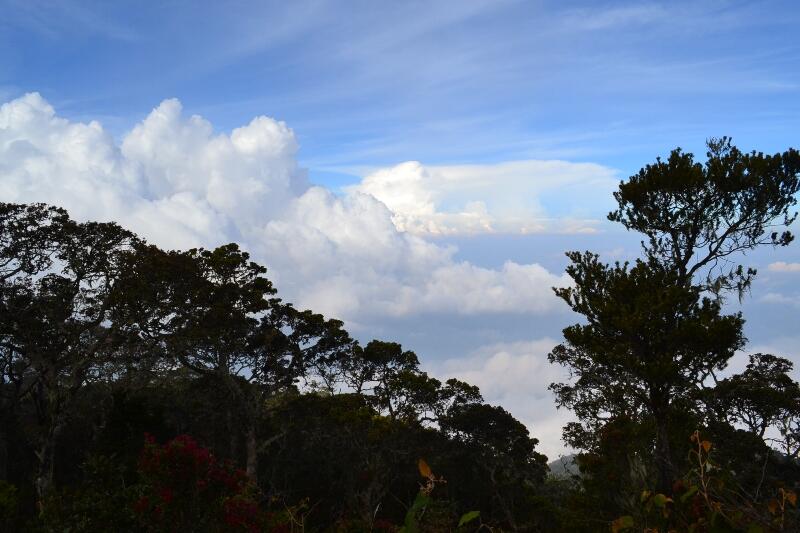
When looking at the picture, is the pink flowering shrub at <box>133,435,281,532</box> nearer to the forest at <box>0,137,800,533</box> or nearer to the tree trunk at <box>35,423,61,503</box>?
the forest at <box>0,137,800,533</box>

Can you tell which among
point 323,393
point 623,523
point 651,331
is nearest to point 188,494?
point 623,523

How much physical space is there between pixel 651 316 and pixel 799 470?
1433cm

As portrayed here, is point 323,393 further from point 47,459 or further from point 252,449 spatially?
point 47,459

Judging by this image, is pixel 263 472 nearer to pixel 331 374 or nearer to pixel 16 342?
pixel 331 374

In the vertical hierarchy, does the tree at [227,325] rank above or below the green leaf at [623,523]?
above

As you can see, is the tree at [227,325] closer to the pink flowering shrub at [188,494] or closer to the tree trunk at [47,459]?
the tree trunk at [47,459]

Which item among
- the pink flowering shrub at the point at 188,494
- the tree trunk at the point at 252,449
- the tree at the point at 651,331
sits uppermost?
the tree at the point at 651,331

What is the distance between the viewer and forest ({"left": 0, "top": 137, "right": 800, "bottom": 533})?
1214 centimetres

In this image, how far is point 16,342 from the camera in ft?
87.6

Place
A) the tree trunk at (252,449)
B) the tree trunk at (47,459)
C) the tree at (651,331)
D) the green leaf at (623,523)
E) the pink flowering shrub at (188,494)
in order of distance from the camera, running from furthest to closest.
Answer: the tree trunk at (252,449), the tree trunk at (47,459), the tree at (651,331), the pink flowering shrub at (188,494), the green leaf at (623,523)

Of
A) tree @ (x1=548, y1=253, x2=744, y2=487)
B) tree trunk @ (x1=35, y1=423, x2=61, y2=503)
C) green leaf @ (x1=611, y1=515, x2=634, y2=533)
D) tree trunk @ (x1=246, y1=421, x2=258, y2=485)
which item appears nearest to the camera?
green leaf @ (x1=611, y1=515, x2=634, y2=533)

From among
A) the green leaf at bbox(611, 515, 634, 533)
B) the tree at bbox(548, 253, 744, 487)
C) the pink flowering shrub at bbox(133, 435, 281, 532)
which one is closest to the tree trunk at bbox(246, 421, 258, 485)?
the tree at bbox(548, 253, 744, 487)

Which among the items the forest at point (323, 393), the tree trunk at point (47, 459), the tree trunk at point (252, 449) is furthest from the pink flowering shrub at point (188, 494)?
the tree trunk at point (252, 449)

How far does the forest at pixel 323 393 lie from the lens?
12141 mm
